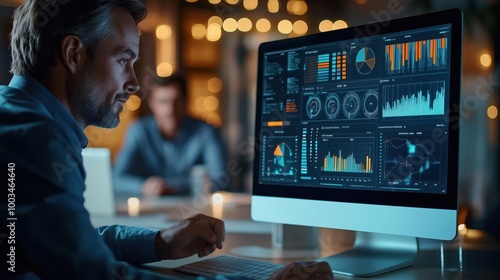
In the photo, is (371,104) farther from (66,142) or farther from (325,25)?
(325,25)

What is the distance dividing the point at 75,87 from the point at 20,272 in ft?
1.42

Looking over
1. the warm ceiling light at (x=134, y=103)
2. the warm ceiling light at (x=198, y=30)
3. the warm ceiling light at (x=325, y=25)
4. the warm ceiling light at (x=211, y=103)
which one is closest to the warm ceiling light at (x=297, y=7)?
the warm ceiling light at (x=325, y=25)

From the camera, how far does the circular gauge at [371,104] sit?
120 cm

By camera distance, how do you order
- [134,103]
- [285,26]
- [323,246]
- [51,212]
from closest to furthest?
[51,212] → [323,246] → [134,103] → [285,26]

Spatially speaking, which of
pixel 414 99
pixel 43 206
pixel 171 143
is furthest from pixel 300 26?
pixel 43 206

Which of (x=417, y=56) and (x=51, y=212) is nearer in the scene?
(x=51, y=212)

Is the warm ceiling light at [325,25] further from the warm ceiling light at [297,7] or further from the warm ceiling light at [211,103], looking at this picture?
the warm ceiling light at [211,103]

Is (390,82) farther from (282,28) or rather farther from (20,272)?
(282,28)

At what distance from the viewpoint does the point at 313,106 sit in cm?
130

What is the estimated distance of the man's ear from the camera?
119 centimetres

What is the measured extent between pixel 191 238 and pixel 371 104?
20.2 inches

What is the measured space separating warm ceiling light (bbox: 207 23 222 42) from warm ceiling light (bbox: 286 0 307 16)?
0.76 meters

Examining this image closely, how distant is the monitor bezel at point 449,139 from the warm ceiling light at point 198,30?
12.3 ft

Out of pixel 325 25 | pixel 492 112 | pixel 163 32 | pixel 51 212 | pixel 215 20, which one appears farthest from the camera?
pixel 325 25
